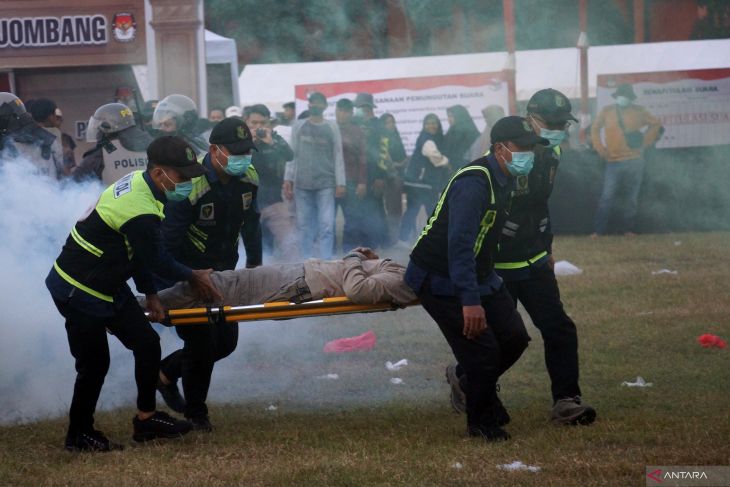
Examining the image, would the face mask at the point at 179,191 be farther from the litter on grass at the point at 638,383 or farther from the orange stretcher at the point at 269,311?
the litter on grass at the point at 638,383

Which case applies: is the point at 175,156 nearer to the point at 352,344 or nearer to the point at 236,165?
the point at 236,165

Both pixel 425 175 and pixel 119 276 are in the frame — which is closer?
pixel 119 276

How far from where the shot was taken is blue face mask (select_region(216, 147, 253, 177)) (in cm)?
616

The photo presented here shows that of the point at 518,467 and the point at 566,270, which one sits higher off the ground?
the point at 518,467

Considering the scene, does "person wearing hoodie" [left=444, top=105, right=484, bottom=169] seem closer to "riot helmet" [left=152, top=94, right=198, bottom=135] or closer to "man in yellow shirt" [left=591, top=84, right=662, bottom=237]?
"man in yellow shirt" [left=591, top=84, right=662, bottom=237]

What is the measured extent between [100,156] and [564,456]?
15.3 ft

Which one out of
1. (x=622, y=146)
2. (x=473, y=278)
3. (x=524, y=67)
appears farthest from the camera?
(x=524, y=67)

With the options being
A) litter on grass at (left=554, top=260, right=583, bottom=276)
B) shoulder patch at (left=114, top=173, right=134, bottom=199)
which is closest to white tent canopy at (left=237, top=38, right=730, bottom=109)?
litter on grass at (left=554, top=260, right=583, bottom=276)

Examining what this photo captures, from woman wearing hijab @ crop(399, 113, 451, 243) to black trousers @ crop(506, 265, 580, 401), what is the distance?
9.26 metres

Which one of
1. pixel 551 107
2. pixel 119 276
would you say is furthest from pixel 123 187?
pixel 551 107

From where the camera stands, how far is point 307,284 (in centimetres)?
622

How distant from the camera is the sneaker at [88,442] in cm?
574

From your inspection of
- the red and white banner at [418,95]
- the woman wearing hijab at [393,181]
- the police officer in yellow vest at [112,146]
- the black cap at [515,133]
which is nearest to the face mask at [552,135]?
the black cap at [515,133]

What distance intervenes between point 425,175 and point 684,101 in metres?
4.74
